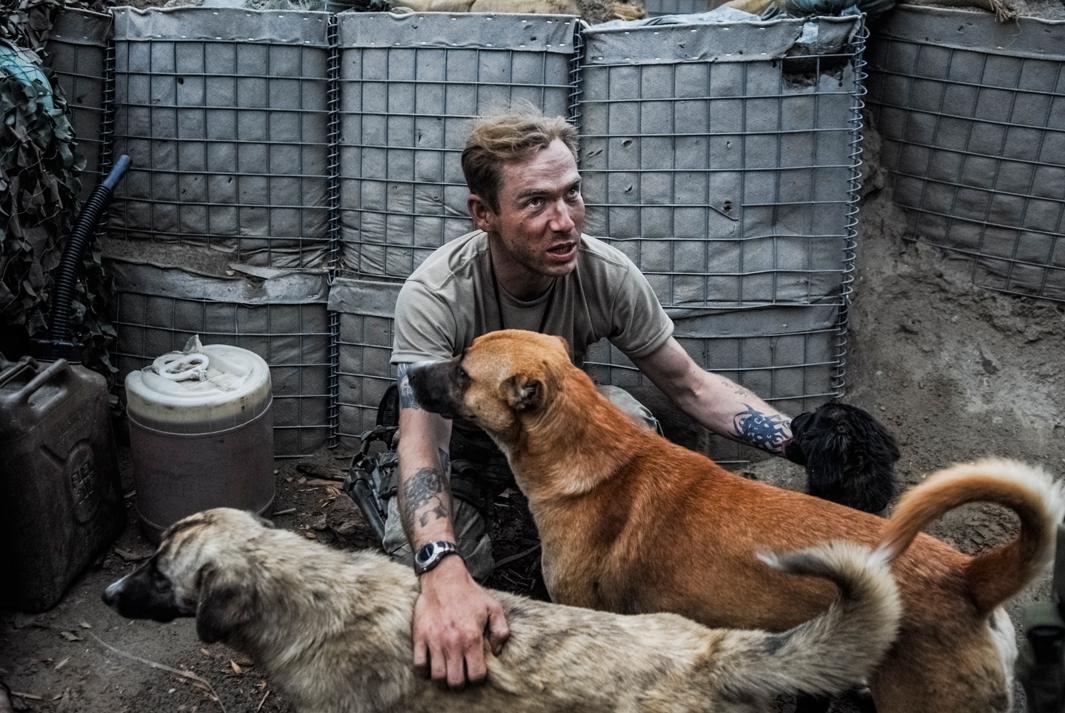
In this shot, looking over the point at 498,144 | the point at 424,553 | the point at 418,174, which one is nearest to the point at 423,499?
the point at 424,553

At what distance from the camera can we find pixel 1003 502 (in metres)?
2.69

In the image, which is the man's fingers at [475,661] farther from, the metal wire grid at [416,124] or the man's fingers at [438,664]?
the metal wire grid at [416,124]

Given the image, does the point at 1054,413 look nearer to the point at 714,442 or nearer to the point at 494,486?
the point at 714,442

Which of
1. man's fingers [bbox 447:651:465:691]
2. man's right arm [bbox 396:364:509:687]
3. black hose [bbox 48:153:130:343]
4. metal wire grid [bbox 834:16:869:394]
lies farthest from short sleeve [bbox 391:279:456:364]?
metal wire grid [bbox 834:16:869:394]

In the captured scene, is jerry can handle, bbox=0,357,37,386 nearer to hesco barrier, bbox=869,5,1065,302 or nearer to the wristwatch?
the wristwatch

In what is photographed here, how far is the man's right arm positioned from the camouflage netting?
7.22ft

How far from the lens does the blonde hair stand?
12.7 feet

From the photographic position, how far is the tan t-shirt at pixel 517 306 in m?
4.00

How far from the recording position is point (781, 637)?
2.79 meters

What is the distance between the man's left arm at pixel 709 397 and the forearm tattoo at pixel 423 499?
1128 millimetres

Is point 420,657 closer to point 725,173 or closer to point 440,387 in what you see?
point 440,387

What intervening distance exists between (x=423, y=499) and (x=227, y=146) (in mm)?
2752

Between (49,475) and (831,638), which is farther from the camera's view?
(49,475)

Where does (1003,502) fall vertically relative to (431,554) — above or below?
above
